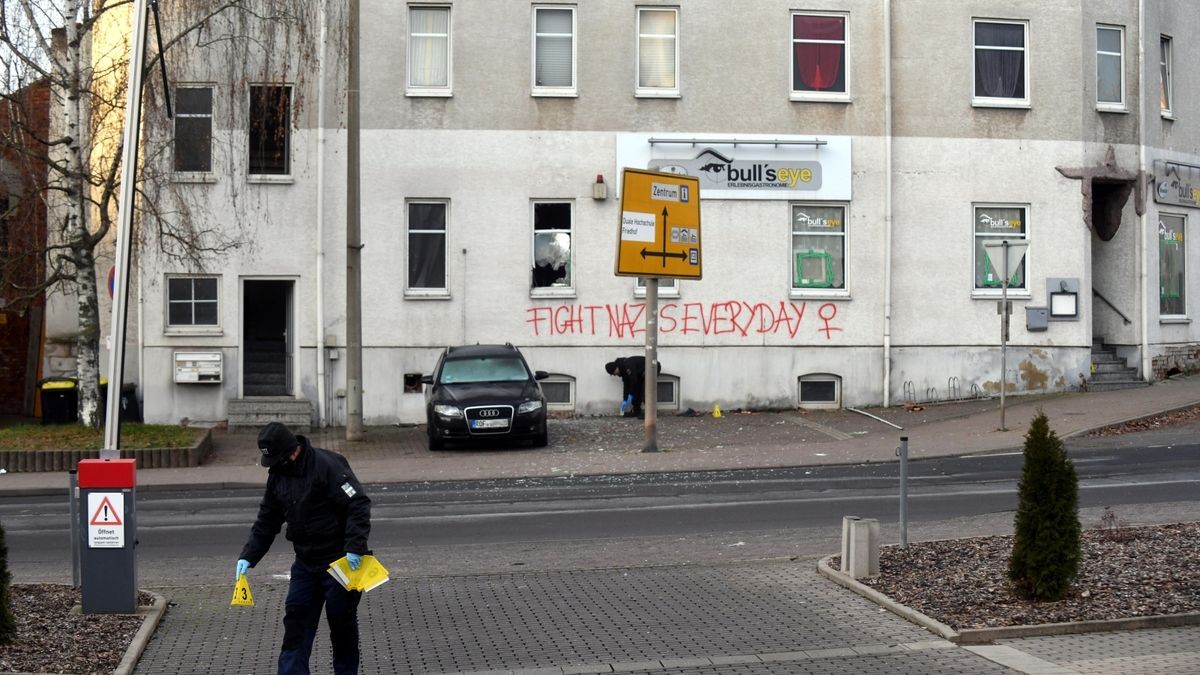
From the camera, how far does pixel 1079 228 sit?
94.4 feet

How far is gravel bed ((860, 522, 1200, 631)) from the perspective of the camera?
30.5 feet

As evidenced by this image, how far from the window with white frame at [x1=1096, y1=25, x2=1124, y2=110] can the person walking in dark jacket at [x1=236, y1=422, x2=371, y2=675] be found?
25241 mm

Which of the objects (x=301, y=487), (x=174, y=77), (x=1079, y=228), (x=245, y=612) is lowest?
(x=245, y=612)

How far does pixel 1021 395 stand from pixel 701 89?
29.2ft

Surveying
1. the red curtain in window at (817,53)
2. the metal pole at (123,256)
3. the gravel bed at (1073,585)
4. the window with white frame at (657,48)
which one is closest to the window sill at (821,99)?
the red curtain in window at (817,53)

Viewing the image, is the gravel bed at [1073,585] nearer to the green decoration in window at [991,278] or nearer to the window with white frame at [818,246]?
the window with white frame at [818,246]

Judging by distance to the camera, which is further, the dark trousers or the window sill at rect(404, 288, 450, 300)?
the window sill at rect(404, 288, 450, 300)

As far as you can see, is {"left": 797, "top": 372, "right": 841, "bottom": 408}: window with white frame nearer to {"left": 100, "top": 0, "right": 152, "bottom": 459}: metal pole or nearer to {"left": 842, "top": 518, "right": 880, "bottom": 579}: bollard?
{"left": 842, "top": 518, "right": 880, "bottom": 579}: bollard

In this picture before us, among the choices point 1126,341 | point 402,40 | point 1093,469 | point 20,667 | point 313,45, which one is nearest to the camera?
point 20,667

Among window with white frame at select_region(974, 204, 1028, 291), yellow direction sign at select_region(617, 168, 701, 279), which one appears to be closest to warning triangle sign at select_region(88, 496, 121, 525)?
yellow direction sign at select_region(617, 168, 701, 279)

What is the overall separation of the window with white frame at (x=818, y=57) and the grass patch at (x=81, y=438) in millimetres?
13709

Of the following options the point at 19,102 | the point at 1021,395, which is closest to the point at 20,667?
the point at 19,102

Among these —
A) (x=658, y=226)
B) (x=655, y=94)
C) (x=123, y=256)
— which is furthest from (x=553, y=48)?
(x=123, y=256)

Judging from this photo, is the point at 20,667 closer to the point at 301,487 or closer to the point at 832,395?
the point at 301,487
